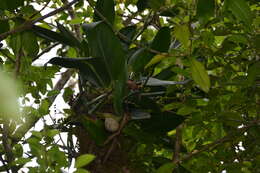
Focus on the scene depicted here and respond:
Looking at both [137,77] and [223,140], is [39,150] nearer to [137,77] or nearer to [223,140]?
[137,77]

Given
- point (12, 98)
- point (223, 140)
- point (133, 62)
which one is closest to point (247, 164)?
point (223, 140)

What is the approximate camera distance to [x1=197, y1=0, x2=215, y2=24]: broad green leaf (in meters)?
1.00

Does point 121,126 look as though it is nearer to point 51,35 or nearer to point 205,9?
point 51,35

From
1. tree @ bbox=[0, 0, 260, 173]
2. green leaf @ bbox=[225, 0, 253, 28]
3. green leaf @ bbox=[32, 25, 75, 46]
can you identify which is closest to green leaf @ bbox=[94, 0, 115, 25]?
tree @ bbox=[0, 0, 260, 173]

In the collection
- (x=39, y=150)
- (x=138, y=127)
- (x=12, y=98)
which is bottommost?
(x=138, y=127)

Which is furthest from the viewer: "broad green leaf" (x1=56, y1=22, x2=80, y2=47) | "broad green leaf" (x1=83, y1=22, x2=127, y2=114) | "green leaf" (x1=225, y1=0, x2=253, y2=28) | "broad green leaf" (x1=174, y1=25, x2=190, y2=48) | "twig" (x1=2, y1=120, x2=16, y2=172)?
"twig" (x1=2, y1=120, x2=16, y2=172)

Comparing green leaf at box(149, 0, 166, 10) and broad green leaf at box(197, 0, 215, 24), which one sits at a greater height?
green leaf at box(149, 0, 166, 10)

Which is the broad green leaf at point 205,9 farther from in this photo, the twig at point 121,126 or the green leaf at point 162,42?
the twig at point 121,126

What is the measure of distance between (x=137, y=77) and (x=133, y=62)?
0.12 metres

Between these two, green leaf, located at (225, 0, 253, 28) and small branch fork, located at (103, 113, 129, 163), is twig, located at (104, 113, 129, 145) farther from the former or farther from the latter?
green leaf, located at (225, 0, 253, 28)

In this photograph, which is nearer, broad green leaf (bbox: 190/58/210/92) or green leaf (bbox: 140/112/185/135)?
broad green leaf (bbox: 190/58/210/92)

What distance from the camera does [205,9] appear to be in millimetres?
1009

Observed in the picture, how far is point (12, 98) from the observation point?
56 centimetres

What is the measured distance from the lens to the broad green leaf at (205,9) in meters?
1.00
